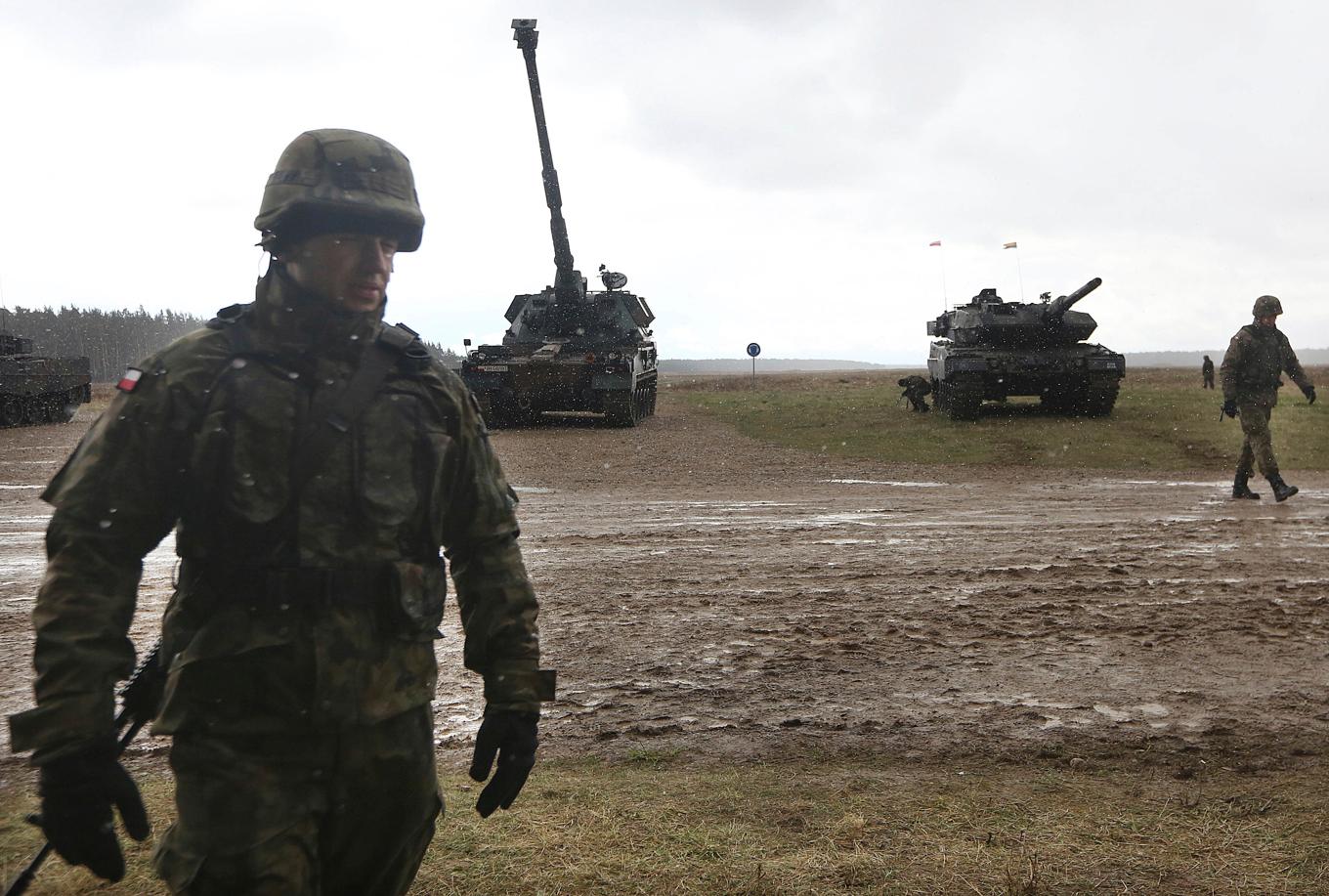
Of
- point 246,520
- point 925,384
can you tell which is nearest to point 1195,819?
point 246,520

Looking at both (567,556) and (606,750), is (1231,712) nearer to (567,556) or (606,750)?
(606,750)

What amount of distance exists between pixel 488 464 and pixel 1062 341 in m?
20.9

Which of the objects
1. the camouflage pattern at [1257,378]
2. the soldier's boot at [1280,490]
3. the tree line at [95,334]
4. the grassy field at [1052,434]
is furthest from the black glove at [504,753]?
the tree line at [95,334]

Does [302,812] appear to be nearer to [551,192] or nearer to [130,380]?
[130,380]

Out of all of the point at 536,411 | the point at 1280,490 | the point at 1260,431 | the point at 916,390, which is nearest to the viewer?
the point at 1280,490

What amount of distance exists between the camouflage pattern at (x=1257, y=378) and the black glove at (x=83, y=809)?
11.0 meters

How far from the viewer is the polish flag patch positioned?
2.07m

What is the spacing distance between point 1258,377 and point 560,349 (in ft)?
42.6

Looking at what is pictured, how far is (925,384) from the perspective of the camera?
24.6 metres

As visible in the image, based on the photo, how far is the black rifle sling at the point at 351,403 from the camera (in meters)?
2.15

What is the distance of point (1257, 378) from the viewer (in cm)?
1102

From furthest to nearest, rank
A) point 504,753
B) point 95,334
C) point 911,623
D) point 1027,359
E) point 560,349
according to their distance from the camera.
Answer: point 95,334, point 560,349, point 1027,359, point 911,623, point 504,753

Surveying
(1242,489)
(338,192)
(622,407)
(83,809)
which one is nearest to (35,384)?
(622,407)

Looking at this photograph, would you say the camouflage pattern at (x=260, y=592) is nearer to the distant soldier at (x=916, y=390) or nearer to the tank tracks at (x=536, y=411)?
the tank tracks at (x=536, y=411)
